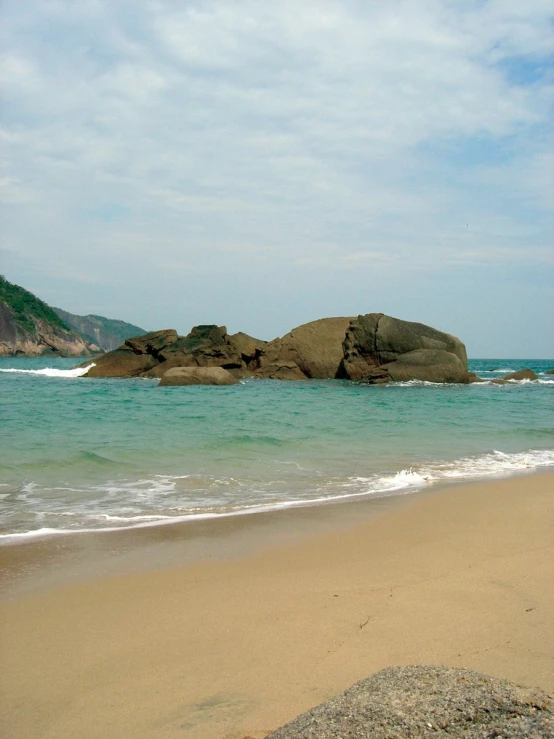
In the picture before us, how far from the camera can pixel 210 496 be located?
7406mm

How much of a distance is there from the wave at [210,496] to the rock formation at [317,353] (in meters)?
21.9

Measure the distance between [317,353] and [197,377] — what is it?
362 inches

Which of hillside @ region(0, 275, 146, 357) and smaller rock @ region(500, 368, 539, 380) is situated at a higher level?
hillside @ region(0, 275, 146, 357)

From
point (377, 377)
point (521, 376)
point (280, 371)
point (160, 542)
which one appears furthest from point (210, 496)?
point (521, 376)

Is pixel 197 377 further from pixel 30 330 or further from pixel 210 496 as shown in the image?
pixel 30 330

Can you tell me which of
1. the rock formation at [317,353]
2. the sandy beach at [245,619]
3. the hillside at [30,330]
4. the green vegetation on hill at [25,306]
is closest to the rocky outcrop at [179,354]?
the rock formation at [317,353]

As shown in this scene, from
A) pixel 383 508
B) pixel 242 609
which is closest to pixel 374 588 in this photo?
pixel 242 609

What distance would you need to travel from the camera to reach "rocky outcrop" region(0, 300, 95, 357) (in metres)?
94.8

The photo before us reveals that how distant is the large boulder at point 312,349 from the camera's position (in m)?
35.7

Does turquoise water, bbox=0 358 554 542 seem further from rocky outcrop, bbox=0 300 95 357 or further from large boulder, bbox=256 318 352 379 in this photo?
rocky outcrop, bbox=0 300 95 357

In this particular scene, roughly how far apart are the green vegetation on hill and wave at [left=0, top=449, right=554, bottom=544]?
100 metres

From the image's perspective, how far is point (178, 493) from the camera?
7.53 meters

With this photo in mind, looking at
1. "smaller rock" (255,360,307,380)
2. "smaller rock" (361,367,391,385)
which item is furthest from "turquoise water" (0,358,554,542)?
"smaller rock" (255,360,307,380)

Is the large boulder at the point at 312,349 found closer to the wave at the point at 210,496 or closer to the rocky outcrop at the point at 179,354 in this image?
the rocky outcrop at the point at 179,354
